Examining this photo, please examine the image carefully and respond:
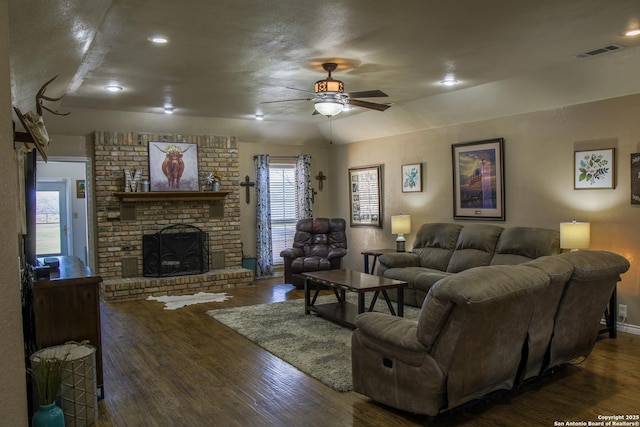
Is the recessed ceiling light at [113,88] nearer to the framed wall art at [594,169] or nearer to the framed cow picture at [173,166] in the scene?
the framed cow picture at [173,166]

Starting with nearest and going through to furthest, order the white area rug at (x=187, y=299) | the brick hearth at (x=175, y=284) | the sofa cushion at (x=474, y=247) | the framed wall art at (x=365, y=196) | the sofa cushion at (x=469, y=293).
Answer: the sofa cushion at (x=469, y=293), the sofa cushion at (x=474, y=247), the white area rug at (x=187, y=299), the brick hearth at (x=175, y=284), the framed wall art at (x=365, y=196)

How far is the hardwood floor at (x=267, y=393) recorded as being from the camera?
123 inches

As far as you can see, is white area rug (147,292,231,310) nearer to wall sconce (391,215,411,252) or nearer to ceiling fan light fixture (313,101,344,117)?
wall sconce (391,215,411,252)

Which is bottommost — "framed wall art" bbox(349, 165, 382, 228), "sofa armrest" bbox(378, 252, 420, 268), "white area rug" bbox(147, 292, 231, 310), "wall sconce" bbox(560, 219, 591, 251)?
"white area rug" bbox(147, 292, 231, 310)

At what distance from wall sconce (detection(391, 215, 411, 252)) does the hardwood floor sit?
318cm

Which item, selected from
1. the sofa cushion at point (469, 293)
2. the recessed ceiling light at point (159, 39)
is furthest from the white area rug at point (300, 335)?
the recessed ceiling light at point (159, 39)

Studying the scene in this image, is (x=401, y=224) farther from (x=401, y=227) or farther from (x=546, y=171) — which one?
(x=546, y=171)

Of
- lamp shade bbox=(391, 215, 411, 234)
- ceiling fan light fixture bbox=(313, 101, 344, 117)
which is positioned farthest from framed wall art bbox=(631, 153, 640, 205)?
lamp shade bbox=(391, 215, 411, 234)

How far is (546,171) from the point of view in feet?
18.7

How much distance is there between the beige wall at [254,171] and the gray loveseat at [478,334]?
222 inches

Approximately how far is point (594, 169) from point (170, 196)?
5770 millimetres

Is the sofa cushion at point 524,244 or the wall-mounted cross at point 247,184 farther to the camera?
the wall-mounted cross at point 247,184

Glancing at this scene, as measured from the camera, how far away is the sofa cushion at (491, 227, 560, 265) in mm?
5344

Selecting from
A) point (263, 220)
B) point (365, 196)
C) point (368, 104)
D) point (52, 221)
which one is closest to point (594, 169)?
point (368, 104)
